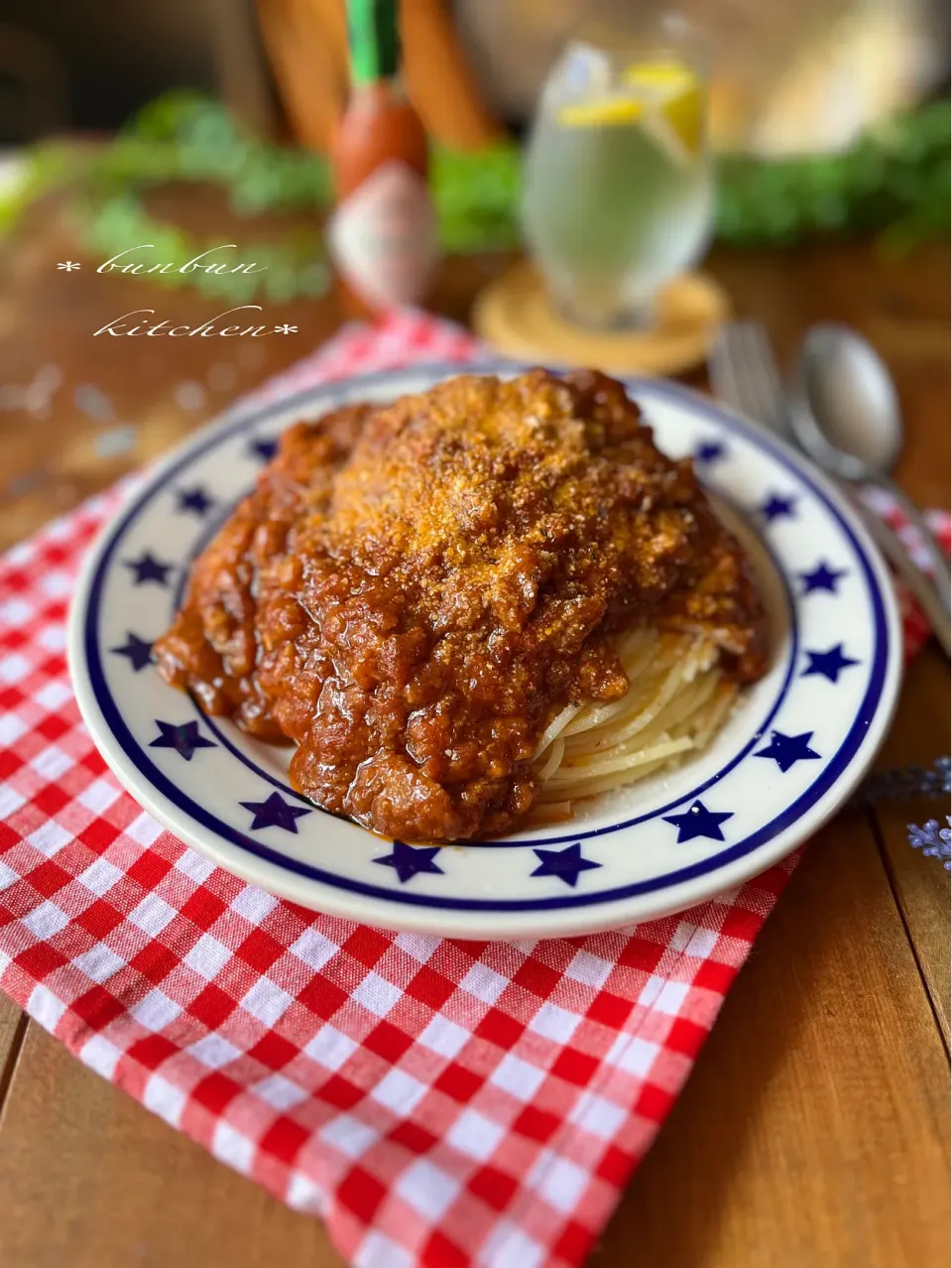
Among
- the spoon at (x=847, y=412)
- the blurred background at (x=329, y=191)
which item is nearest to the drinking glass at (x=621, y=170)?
the blurred background at (x=329, y=191)

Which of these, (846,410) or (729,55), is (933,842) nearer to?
(846,410)

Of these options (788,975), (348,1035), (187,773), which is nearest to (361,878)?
(348,1035)

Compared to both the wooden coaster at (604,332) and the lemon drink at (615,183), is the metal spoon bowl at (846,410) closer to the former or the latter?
the wooden coaster at (604,332)

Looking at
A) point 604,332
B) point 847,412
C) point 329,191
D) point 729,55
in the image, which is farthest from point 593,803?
point 729,55

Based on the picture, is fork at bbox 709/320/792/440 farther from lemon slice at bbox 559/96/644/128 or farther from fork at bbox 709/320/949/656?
lemon slice at bbox 559/96/644/128

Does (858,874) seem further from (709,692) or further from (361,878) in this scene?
(361,878)

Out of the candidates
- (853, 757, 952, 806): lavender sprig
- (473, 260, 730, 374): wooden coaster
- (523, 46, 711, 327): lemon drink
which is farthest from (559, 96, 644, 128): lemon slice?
(853, 757, 952, 806): lavender sprig

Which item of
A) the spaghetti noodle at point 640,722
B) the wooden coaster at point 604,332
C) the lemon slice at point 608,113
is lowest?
the spaghetti noodle at point 640,722
